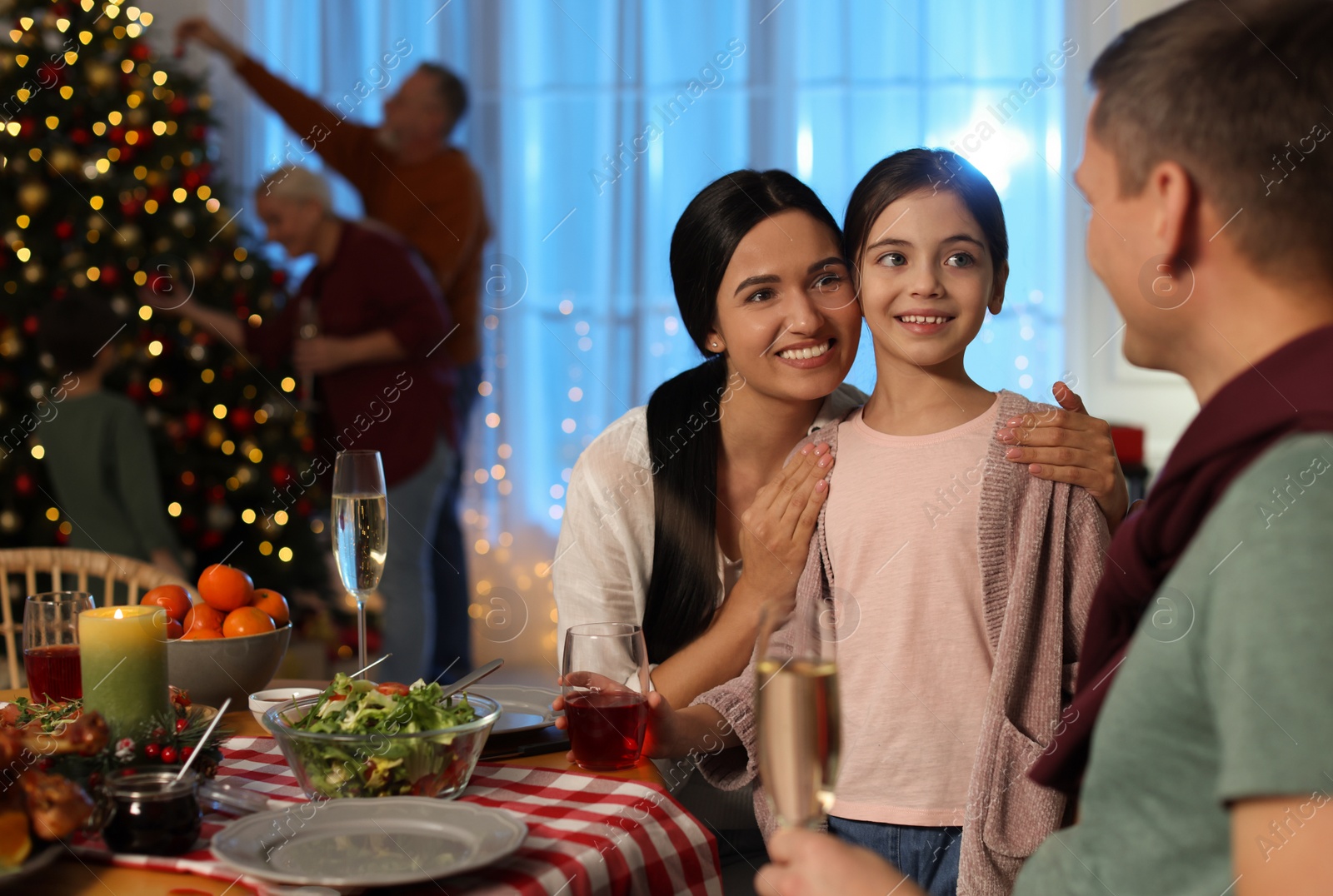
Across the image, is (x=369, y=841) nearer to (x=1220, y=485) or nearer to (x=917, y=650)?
(x=1220, y=485)

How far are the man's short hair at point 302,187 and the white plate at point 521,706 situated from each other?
9.64ft

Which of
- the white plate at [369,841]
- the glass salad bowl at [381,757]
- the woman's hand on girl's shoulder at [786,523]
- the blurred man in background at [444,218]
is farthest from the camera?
the blurred man in background at [444,218]

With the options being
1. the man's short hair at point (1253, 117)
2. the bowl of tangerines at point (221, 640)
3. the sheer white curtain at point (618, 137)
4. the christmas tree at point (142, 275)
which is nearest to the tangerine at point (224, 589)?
the bowl of tangerines at point (221, 640)

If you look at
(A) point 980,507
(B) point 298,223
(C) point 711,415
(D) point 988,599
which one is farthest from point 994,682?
(B) point 298,223

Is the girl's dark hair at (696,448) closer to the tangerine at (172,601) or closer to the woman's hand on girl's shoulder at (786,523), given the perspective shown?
the woman's hand on girl's shoulder at (786,523)

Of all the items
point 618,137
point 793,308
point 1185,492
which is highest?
point 618,137

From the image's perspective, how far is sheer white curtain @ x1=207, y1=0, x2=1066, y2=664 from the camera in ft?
14.3

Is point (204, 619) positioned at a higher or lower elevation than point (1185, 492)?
lower

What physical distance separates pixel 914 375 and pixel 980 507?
9.2 inches

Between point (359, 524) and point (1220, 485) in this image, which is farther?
point (359, 524)

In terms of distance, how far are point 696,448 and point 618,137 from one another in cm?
293

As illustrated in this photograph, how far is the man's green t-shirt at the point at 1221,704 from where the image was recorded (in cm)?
58

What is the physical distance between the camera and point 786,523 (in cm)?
165

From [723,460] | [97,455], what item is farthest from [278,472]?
[723,460]
